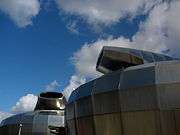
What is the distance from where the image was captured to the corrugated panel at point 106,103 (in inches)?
1102

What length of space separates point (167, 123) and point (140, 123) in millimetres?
1820

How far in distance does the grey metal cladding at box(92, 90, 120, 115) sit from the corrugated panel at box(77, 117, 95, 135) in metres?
1.08

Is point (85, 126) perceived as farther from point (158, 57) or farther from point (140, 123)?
point (158, 57)

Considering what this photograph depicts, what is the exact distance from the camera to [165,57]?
1449 inches

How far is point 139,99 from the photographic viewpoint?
27.0 metres

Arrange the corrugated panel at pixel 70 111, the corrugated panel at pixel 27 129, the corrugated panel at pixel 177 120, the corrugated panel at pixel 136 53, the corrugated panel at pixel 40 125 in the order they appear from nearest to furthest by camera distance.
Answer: the corrugated panel at pixel 177 120, the corrugated panel at pixel 70 111, the corrugated panel at pixel 136 53, the corrugated panel at pixel 40 125, the corrugated panel at pixel 27 129

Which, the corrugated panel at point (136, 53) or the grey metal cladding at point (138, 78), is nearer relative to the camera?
the grey metal cladding at point (138, 78)

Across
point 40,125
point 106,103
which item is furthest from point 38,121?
point 106,103

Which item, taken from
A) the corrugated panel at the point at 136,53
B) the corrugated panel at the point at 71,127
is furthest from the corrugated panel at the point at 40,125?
the corrugated panel at the point at 136,53

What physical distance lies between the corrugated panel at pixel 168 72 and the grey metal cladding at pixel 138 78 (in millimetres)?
409

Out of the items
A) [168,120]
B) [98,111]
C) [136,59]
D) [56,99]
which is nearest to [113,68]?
[136,59]

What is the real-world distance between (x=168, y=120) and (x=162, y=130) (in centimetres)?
76

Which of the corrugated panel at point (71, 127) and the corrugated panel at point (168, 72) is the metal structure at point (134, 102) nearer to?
the corrugated panel at point (168, 72)

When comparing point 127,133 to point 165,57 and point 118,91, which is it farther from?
point 165,57
